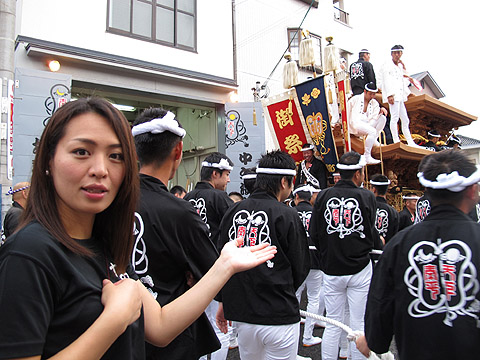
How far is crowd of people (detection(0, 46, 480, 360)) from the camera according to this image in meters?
1.06

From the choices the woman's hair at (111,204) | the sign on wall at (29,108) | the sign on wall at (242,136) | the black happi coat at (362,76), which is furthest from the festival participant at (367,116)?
the woman's hair at (111,204)

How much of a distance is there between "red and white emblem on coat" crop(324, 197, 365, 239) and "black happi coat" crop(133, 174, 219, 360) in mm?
2718

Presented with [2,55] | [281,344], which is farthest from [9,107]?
[281,344]

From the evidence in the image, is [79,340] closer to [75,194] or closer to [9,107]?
[75,194]

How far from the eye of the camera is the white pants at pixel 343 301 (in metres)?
4.07

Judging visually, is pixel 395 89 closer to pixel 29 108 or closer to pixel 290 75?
pixel 290 75

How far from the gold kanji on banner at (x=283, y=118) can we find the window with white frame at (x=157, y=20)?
322 centimetres

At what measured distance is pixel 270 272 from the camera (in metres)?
3.08

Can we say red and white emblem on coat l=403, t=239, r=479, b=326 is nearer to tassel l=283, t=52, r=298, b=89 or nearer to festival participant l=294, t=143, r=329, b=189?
festival participant l=294, t=143, r=329, b=189

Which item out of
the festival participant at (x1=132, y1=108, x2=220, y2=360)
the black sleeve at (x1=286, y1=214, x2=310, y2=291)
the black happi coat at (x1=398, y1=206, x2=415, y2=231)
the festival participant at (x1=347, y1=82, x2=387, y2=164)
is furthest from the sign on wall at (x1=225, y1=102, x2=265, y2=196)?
the festival participant at (x1=132, y1=108, x2=220, y2=360)

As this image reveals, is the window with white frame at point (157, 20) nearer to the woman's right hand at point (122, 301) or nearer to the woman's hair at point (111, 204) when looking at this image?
the woman's hair at point (111, 204)

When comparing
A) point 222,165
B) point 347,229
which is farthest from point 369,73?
point 347,229

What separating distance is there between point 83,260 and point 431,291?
195cm

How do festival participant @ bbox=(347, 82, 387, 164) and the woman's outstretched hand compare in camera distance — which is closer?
the woman's outstretched hand
